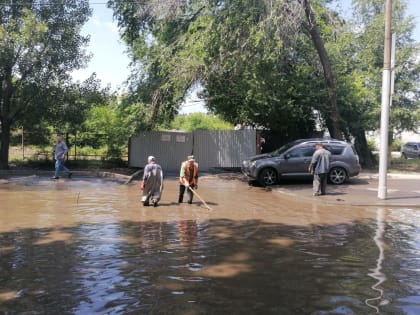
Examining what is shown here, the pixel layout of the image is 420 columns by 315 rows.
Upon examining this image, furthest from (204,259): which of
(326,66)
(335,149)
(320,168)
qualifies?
(326,66)

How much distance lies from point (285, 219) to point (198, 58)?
989cm

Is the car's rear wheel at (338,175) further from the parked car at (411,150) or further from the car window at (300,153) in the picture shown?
the parked car at (411,150)

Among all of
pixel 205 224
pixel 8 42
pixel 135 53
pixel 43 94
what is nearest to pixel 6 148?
pixel 43 94

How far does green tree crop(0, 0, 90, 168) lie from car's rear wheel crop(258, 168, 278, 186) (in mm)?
10330

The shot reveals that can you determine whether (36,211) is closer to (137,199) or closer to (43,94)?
(137,199)

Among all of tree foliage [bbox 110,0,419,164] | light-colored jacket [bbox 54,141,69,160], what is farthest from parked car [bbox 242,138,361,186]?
light-colored jacket [bbox 54,141,69,160]

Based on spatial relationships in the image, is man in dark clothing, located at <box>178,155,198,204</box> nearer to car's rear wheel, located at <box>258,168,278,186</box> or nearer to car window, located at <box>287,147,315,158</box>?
car's rear wheel, located at <box>258,168,278,186</box>

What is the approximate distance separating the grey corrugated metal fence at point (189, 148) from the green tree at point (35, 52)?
4745 millimetres

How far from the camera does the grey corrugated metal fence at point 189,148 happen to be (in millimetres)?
22391

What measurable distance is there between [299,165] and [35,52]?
12072 mm

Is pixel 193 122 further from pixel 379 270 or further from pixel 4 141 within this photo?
pixel 379 270

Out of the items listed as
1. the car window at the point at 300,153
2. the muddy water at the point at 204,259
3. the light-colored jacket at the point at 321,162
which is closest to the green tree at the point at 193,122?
the car window at the point at 300,153

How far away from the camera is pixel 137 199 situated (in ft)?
43.5

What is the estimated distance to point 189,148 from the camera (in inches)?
893
